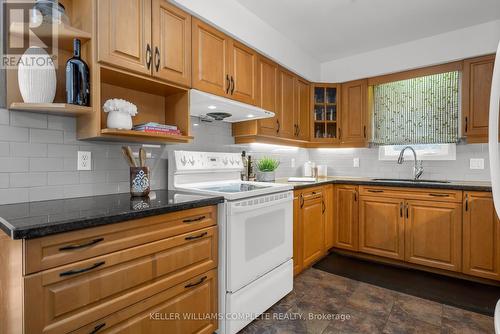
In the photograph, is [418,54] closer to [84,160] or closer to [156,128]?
[156,128]

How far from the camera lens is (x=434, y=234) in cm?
259

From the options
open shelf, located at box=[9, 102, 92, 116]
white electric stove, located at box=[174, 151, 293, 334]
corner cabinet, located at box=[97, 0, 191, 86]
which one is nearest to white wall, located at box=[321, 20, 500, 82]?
white electric stove, located at box=[174, 151, 293, 334]

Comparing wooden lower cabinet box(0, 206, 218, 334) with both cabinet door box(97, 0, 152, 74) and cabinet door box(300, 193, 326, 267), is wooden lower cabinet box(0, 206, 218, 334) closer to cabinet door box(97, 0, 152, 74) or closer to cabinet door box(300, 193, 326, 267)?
cabinet door box(97, 0, 152, 74)

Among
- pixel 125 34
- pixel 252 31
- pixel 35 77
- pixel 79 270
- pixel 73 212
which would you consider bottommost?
→ pixel 79 270

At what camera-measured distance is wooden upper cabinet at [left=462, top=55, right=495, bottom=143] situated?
8.57 ft

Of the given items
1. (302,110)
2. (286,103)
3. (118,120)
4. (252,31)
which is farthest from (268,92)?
(118,120)

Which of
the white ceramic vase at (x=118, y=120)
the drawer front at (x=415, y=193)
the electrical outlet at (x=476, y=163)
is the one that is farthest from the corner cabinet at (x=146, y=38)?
the electrical outlet at (x=476, y=163)

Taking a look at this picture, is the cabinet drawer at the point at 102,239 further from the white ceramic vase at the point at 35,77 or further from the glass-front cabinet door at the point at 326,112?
the glass-front cabinet door at the point at 326,112

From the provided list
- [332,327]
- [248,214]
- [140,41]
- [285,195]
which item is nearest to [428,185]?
[285,195]

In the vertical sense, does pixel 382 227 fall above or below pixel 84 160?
below

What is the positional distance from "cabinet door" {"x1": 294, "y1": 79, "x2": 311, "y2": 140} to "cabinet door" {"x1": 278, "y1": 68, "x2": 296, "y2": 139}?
10 centimetres

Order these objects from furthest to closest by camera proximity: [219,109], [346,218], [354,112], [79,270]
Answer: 1. [354,112]
2. [346,218]
3. [219,109]
4. [79,270]

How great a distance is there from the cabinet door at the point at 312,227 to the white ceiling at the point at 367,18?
1.73 m

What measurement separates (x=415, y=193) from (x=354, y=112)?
4.13ft
